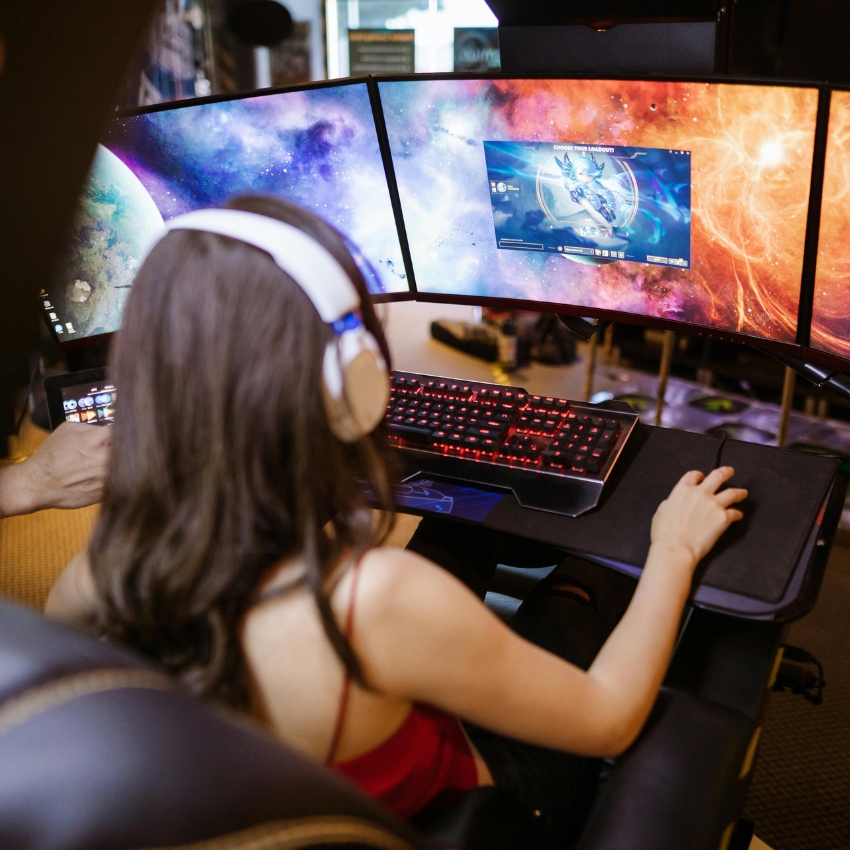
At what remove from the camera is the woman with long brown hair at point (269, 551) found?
0.56m

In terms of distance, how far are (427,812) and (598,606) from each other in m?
0.45

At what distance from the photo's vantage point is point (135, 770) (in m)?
0.32

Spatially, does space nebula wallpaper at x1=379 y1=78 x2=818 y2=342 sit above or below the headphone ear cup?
above

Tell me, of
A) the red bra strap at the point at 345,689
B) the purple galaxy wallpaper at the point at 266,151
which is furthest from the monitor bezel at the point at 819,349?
the red bra strap at the point at 345,689

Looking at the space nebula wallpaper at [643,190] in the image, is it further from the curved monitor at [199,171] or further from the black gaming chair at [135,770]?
the black gaming chair at [135,770]

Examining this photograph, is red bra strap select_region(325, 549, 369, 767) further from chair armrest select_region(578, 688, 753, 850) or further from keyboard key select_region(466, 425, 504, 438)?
keyboard key select_region(466, 425, 504, 438)

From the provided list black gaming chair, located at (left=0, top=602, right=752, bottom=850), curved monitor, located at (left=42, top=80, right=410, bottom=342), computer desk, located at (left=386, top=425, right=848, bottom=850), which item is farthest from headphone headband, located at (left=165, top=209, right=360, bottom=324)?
curved monitor, located at (left=42, top=80, right=410, bottom=342)

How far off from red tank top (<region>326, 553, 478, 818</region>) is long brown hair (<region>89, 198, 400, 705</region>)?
7cm

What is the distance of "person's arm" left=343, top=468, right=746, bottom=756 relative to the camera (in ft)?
1.85

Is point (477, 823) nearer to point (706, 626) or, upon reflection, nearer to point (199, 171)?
point (706, 626)

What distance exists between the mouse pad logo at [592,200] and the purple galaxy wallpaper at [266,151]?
20 cm

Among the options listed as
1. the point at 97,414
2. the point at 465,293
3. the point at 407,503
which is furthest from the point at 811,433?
the point at 97,414

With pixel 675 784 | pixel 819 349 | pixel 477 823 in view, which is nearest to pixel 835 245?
pixel 819 349

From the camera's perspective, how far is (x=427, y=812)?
27.5 inches
